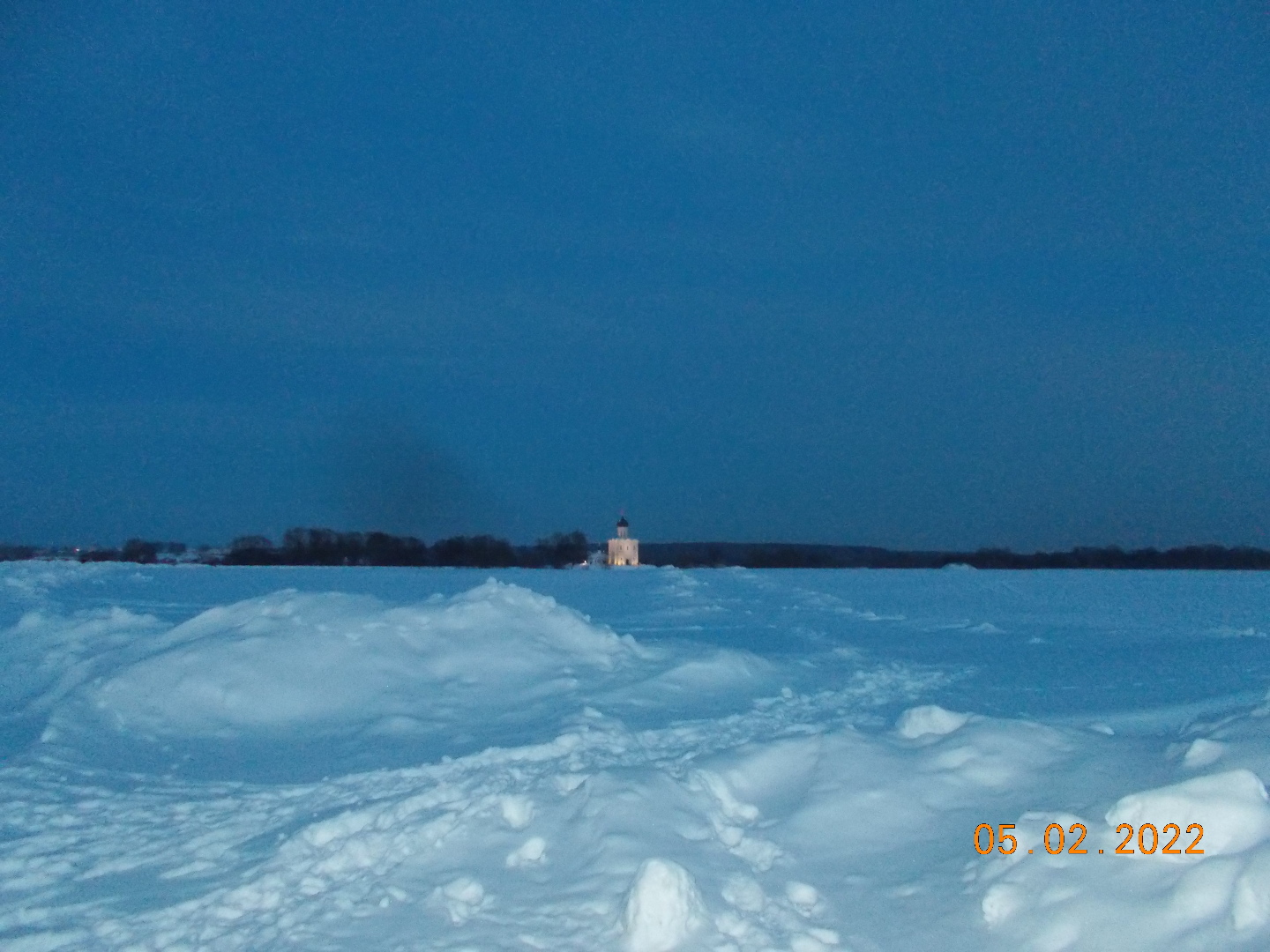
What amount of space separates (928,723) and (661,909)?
11.2 feet

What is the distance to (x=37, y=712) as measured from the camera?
27.7ft

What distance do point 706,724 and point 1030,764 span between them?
2.99 meters

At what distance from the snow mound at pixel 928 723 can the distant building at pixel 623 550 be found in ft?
232

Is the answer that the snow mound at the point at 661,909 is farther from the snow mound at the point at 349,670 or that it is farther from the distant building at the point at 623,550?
the distant building at the point at 623,550

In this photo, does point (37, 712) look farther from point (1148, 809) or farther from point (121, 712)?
point (1148, 809)

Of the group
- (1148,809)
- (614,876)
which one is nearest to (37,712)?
(614,876)

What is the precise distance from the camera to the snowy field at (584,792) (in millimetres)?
3713

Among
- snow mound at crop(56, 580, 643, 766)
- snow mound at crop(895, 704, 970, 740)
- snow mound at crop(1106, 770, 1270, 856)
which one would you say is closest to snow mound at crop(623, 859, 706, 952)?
snow mound at crop(1106, 770, 1270, 856)

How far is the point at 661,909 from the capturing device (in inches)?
144

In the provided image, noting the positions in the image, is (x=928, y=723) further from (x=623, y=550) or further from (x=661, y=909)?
(x=623, y=550)
